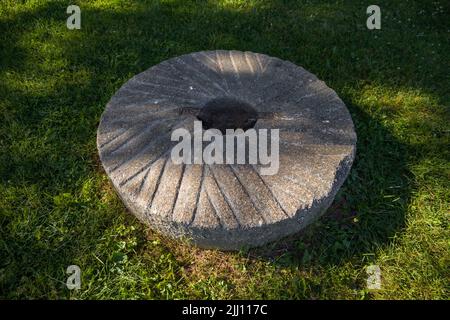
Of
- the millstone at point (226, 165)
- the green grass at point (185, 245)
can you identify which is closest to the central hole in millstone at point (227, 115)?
the millstone at point (226, 165)

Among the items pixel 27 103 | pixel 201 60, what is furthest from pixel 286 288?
pixel 27 103

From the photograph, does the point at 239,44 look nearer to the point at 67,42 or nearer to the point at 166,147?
the point at 67,42

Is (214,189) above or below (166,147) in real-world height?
below

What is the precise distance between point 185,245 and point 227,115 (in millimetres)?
809

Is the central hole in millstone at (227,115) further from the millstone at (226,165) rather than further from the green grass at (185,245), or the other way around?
the green grass at (185,245)

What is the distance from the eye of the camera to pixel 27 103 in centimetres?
341

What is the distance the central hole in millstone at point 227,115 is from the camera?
260 centimetres

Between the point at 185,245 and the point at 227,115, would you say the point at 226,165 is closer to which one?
the point at 227,115

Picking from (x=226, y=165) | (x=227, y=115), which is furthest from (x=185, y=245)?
(x=227, y=115)

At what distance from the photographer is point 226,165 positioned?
2389 millimetres

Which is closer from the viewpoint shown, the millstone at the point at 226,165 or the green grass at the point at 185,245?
the millstone at the point at 226,165

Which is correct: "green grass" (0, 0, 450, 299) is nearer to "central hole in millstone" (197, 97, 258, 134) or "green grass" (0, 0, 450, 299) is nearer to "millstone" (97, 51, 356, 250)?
"millstone" (97, 51, 356, 250)
